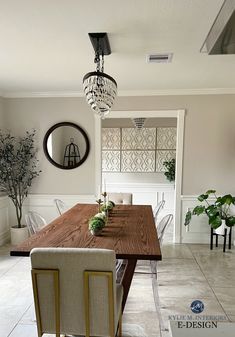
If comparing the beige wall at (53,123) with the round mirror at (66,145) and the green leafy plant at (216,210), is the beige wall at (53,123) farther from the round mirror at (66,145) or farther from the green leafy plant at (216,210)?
the green leafy plant at (216,210)

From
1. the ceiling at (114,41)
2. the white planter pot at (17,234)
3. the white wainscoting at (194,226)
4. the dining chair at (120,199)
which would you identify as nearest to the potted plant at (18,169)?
the white planter pot at (17,234)

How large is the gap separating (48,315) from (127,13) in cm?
202

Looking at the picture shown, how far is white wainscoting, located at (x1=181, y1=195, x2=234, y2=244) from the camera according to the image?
396cm

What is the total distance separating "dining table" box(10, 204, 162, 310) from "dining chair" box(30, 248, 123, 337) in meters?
0.28

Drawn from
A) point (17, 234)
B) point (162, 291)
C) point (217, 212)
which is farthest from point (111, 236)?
point (17, 234)

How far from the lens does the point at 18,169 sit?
13.1 feet

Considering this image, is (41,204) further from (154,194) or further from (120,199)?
(154,194)

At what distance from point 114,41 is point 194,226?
9.96ft

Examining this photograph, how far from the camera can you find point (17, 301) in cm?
240

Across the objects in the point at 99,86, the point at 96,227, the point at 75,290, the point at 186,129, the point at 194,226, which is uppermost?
the point at 99,86

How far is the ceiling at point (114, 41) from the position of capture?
65.2 inches

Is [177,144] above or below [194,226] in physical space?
above

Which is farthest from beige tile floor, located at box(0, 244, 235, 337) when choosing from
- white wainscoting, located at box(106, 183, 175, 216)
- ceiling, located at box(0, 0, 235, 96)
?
white wainscoting, located at box(106, 183, 175, 216)

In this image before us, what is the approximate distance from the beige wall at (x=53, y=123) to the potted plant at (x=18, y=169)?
12 cm
